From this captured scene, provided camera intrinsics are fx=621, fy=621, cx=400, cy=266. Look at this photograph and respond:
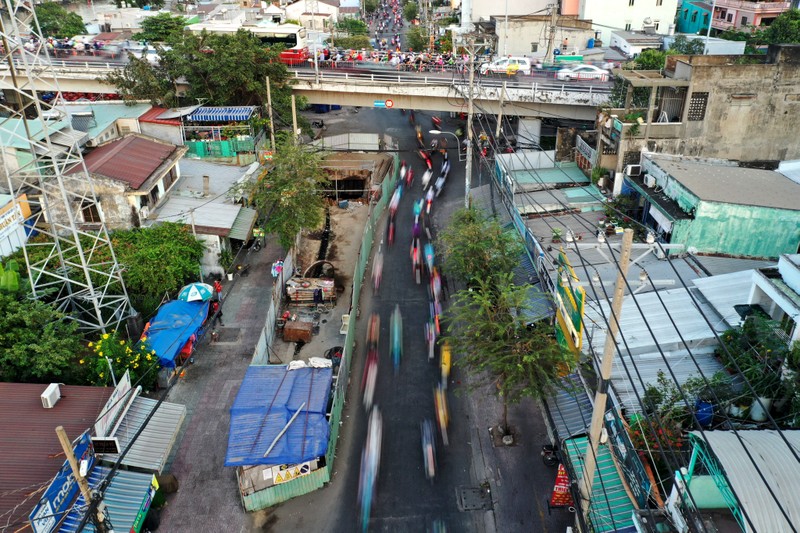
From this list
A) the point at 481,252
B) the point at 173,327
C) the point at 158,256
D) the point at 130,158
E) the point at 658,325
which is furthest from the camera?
the point at 130,158

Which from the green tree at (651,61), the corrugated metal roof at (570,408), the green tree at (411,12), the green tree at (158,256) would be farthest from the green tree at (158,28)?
the green tree at (411,12)

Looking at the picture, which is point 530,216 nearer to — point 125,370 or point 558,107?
point 558,107

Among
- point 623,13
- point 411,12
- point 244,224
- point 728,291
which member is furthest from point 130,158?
point 411,12

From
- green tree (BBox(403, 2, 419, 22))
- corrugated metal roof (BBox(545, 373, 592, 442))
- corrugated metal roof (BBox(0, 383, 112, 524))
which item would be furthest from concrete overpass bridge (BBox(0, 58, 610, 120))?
green tree (BBox(403, 2, 419, 22))

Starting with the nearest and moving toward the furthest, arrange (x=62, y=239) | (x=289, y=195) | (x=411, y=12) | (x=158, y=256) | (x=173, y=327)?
(x=62, y=239) → (x=173, y=327) → (x=158, y=256) → (x=289, y=195) → (x=411, y=12)

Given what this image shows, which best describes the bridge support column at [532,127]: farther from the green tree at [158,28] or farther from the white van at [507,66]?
the green tree at [158,28]

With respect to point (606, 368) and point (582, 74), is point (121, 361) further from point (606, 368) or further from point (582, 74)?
point (582, 74)

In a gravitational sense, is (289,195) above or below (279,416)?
above
